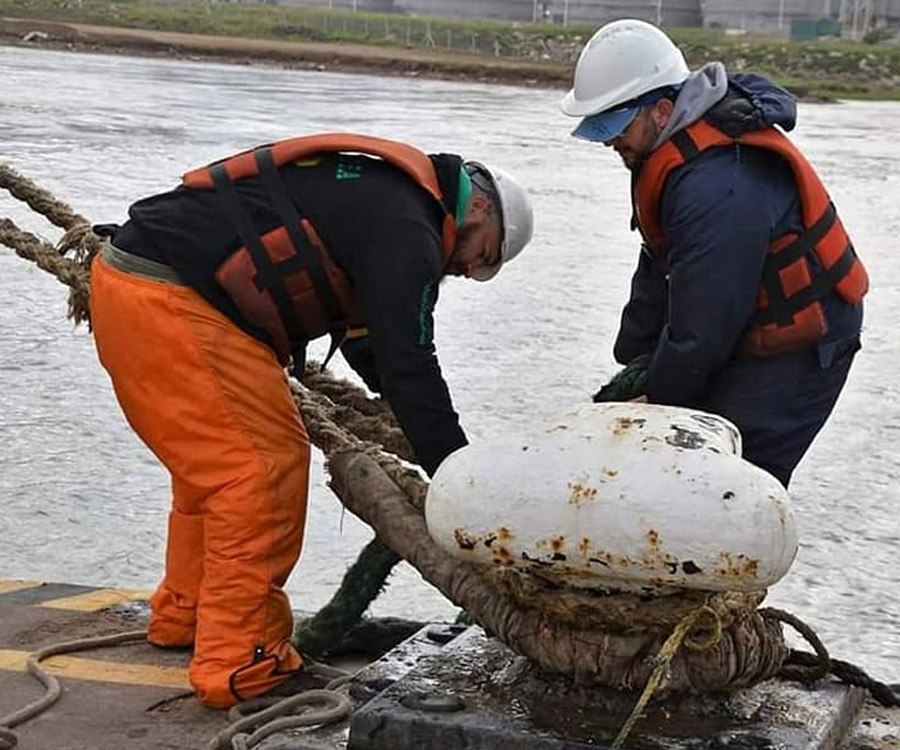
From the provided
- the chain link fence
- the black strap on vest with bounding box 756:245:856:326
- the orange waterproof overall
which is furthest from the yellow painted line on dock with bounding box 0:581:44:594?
the chain link fence

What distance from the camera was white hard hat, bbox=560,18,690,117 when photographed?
405 centimetres

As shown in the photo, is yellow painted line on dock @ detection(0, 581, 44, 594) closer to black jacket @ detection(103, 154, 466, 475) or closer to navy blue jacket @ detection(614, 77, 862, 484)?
black jacket @ detection(103, 154, 466, 475)

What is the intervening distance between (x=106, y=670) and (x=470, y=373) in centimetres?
395

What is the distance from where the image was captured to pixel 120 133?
18.1 metres

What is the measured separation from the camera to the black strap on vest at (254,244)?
3943 millimetres

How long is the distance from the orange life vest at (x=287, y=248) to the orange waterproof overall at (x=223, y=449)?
0.34ft

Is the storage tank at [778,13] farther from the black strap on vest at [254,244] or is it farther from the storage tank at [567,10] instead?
the black strap on vest at [254,244]

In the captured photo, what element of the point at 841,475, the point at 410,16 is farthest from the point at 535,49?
the point at 841,475

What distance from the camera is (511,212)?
404 cm

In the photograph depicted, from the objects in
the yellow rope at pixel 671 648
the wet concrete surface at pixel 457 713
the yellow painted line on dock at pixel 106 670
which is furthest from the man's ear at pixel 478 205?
the yellow painted line on dock at pixel 106 670

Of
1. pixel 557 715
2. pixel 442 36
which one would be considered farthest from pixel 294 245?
pixel 442 36

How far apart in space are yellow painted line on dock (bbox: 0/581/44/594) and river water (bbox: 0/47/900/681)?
19cm

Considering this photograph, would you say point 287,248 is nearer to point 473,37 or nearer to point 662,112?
point 662,112

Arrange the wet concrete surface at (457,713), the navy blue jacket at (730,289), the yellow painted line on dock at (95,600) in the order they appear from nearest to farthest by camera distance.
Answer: the wet concrete surface at (457,713) → the navy blue jacket at (730,289) → the yellow painted line on dock at (95,600)
